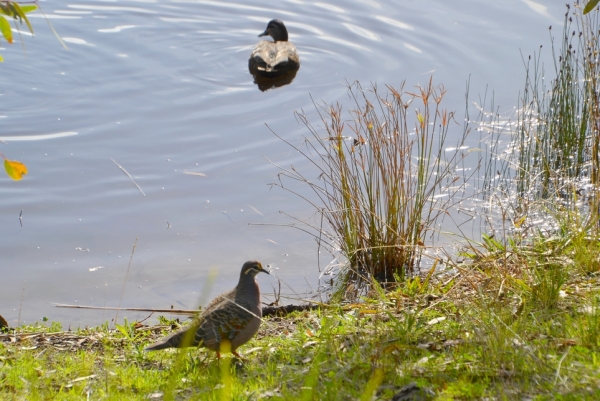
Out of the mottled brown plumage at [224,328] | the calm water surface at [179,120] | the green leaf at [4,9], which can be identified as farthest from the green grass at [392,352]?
the green leaf at [4,9]

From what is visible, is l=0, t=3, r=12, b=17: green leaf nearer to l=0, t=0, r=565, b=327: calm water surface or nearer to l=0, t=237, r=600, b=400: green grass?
l=0, t=237, r=600, b=400: green grass

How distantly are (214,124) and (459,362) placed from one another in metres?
7.20

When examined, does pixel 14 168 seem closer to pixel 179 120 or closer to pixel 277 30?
pixel 179 120

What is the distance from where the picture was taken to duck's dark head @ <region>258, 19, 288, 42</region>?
1424cm

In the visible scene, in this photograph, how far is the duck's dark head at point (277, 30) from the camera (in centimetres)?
1424

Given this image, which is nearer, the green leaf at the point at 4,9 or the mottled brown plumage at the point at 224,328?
the green leaf at the point at 4,9

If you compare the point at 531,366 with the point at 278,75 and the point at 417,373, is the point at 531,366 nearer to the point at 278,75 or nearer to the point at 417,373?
the point at 417,373

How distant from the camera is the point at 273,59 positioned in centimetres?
1301

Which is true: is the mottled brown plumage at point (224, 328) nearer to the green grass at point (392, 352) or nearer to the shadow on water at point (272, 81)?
the green grass at point (392, 352)

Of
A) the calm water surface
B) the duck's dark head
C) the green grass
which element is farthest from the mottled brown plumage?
the duck's dark head

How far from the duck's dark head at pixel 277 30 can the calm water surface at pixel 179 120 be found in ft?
1.38

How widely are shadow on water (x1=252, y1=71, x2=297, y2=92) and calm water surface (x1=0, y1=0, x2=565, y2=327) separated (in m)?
0.19

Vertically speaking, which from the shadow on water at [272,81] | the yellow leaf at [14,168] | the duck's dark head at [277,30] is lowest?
the shadow on water at [272,81]

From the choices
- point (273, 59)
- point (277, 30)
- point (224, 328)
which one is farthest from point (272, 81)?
point (224, 328)
